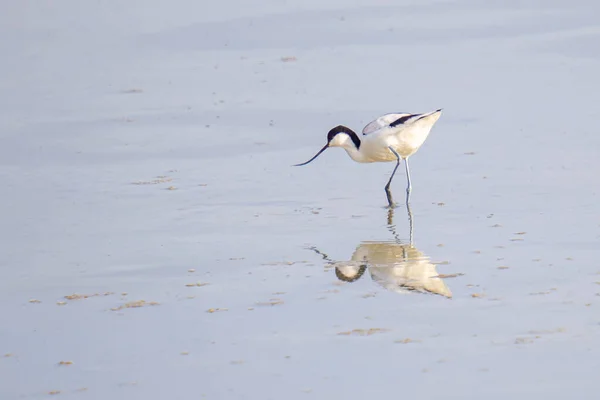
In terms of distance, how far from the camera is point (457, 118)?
12.8m

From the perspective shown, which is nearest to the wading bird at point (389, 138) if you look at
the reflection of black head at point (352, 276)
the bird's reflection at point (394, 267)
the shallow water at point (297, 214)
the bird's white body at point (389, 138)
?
the bird's white body at point (389, 138)

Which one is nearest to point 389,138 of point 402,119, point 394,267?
point 402,119

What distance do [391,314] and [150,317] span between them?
150cm

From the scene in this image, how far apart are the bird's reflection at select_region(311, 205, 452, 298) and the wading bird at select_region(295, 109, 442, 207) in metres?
1.79

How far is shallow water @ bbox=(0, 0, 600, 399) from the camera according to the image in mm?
6500

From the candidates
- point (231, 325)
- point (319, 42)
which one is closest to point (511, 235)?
point (231, 325)

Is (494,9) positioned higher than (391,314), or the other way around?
(494,9)

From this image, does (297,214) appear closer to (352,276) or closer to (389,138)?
(389,138)

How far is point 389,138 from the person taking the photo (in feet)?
35.1

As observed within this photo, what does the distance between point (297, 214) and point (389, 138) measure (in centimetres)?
141

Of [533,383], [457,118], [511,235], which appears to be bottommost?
[533,383]

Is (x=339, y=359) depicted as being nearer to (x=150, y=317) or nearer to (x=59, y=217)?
(x=150, y=317)

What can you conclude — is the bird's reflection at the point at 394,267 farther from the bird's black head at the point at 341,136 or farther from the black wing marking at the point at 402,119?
the bird's black head at the point at 341,136

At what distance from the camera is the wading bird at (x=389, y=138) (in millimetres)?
10609
